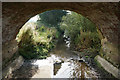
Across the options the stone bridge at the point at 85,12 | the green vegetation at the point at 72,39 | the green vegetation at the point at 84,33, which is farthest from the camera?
the green vegetation at the point at 84,33

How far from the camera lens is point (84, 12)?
441 centimetres

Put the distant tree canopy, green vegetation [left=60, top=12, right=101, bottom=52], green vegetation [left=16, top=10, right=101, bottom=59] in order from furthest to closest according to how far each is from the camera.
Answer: the distant tree canopy
green vegetation [left=60, top=12, right=101, bottom=52]
green vegetation [left=16, top=10, right=101, bottom=59]

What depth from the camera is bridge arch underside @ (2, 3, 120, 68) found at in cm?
320

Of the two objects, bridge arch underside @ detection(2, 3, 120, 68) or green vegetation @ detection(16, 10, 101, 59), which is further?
green vegetation @ detection(16, 10, 101, 59)

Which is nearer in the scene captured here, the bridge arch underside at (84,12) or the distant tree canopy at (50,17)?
the bridge arch underside at (84,12)

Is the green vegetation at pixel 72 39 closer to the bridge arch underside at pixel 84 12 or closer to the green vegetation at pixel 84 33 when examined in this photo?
the green vegetation at pixel 84 33

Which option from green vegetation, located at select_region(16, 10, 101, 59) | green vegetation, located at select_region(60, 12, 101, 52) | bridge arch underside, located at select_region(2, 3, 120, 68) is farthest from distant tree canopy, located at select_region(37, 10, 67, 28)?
bridge arch underside, located at select_region(2, 3, 120, 68)

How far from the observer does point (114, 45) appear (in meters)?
4.09

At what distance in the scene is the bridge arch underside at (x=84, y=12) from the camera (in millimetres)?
3201

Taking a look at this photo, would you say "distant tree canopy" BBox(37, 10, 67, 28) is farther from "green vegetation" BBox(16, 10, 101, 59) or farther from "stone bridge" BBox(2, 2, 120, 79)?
"stone bridge" BBox(2, 2, 120, 79)

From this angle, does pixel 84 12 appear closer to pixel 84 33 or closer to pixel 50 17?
pixel 84 33

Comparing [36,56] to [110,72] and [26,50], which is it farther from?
[110,72]

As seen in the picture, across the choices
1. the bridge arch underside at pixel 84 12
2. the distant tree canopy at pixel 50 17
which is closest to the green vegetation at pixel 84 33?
the bridge arch underside at pixel 84 12

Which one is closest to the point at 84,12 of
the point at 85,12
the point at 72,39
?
the point at 85,12
